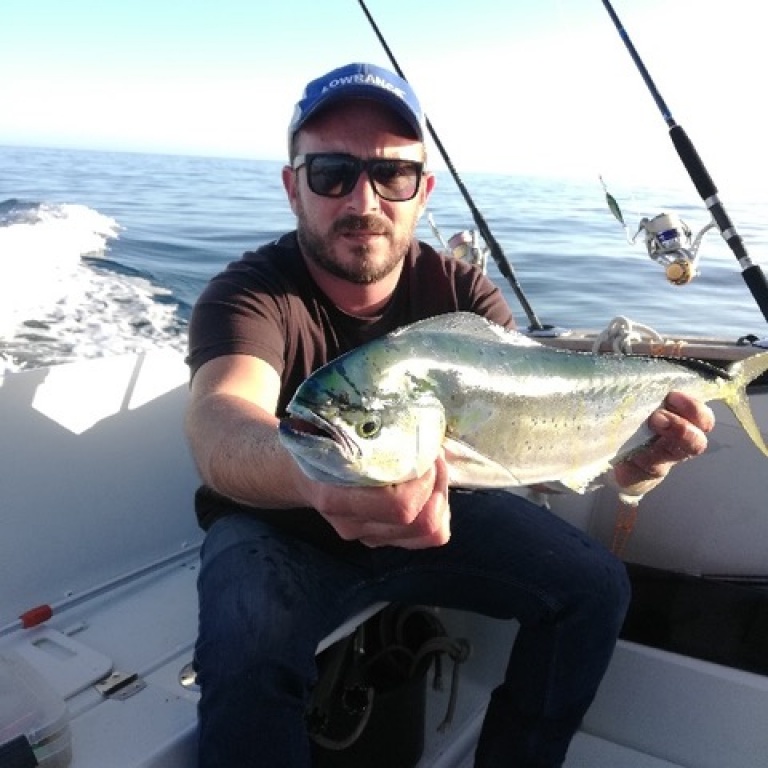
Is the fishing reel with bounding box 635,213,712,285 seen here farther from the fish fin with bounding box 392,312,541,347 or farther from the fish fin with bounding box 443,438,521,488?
the fish fin with bounding box 443,438,521,488

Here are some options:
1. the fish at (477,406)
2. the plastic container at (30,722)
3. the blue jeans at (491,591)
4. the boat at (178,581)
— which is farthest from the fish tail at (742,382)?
the plastic container at (30,722)

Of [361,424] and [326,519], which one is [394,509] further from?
[326,519]

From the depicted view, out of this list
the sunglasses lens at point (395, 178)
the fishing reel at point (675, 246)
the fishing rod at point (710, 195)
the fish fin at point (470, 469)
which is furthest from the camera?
the fishing reel at point (675, 246)

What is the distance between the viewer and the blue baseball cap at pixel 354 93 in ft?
8.55

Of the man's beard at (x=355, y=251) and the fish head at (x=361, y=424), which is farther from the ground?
the man's beard at (x=355, y=251)

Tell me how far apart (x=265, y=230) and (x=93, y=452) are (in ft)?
40.5

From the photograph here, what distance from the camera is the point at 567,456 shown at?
1873 millimetres

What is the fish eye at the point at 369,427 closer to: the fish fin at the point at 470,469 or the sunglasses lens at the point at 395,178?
the fish fin at the point at 470,469

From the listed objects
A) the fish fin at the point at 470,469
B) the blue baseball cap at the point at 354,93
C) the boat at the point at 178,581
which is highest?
the blue baseball cap at the point at 354,93

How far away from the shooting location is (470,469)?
1.54m

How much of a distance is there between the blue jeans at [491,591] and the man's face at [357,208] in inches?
33.8

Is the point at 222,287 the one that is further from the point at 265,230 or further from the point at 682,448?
the point at 265,230

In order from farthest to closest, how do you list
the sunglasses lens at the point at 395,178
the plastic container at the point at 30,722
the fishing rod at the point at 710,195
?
1. the fishing rod at the point at 710,195
2. the sunglasses lens at the point at 395,178
3. the plastic container at the point at 30,722

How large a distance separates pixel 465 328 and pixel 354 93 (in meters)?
1.31
